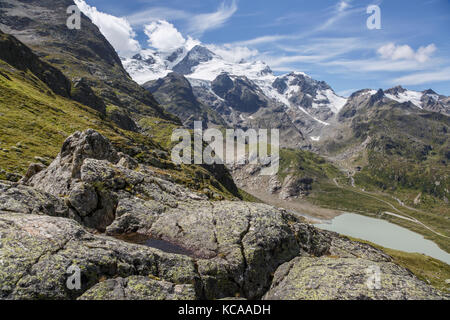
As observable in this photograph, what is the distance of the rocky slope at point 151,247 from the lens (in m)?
15.2

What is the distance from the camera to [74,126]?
96.9 metres

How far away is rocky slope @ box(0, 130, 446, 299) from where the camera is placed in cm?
1517

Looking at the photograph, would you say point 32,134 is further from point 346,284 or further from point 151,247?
point 346,284

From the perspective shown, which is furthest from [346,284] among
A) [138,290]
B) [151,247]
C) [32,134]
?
[32,134]

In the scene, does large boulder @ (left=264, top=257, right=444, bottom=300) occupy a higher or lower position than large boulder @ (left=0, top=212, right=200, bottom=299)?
lower

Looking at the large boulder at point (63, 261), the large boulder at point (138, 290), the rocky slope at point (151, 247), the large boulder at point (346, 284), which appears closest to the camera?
the large boulder at point (63, 261)

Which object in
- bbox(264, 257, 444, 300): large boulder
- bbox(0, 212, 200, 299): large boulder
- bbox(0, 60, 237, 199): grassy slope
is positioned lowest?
bbox(264, 257, 444, 300): large boulder

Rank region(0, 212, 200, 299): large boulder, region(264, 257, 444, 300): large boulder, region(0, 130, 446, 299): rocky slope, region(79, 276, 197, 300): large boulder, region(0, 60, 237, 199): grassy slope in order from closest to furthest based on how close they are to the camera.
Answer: region(0, 212, 200, 299): large boulder
region(79, 276, 197, 300): large boulder
region(0, 130, 446, 299): rocky slope
region(264, 257, 444, 300): large boulder
region(0, 60, 237, 199): grassy slope

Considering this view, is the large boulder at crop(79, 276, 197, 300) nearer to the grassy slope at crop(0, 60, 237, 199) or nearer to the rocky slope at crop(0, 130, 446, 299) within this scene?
the rocky slope at crop(0, 130, 446, 299)

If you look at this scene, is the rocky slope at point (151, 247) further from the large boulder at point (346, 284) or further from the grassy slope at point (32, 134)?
the grassy slope at point (32, 134)

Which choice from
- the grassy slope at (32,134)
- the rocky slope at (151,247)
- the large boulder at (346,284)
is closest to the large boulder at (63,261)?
the rocky slope at (151,247)

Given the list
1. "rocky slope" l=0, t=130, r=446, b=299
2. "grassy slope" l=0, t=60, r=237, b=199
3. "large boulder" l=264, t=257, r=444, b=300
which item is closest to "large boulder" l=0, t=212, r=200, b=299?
"rocky slope" l=0, t=130, r=446, b=299
